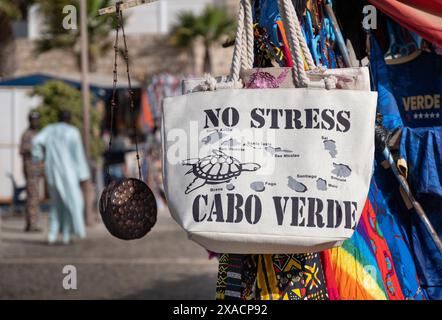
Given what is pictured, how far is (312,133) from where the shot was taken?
2.33 meters

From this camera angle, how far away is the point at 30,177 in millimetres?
11062

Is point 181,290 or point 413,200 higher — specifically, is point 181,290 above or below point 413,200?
below

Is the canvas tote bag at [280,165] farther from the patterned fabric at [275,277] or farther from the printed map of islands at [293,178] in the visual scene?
the patterned fabric at [275,277]

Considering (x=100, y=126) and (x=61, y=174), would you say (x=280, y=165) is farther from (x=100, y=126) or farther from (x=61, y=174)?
(x=100, y=126)

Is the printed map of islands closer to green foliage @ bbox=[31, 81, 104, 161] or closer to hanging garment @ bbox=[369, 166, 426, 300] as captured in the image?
hanging garment @ bbox=[369, 166, 426, 300]

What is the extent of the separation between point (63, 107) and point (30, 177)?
157 centimetres

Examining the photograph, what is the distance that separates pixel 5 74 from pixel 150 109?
7438 millimetres

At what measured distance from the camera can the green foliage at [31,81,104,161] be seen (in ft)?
40.2

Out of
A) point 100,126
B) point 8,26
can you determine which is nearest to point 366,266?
point 100,126

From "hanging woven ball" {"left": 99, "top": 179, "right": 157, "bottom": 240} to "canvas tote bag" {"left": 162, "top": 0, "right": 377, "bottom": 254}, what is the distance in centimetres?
33

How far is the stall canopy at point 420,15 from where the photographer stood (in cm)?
274

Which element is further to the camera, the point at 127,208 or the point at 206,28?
the point at 206,28

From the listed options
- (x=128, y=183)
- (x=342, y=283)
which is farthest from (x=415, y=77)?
(x=128, y=183)
